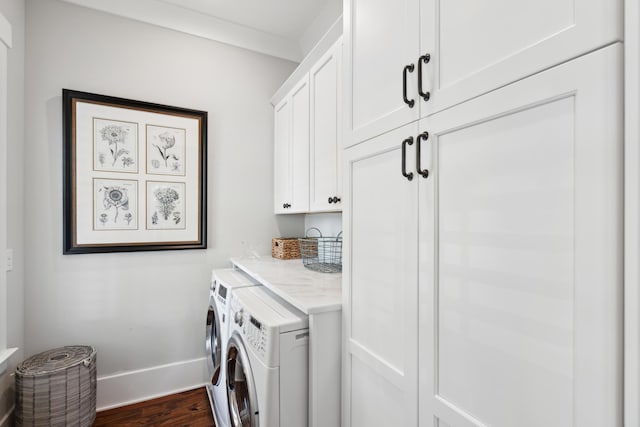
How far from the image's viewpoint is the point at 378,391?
3.52 feet

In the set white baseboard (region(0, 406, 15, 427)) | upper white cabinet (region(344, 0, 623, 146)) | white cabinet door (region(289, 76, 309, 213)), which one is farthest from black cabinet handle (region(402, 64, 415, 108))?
white baseboard (region(0, 406, 15, 427))

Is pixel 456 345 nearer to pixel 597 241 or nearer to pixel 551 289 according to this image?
pixel 551 289

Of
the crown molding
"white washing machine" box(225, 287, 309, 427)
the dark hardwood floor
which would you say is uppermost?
the crown molding

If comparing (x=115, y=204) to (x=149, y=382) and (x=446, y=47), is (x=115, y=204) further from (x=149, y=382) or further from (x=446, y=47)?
(x=446, y=47)

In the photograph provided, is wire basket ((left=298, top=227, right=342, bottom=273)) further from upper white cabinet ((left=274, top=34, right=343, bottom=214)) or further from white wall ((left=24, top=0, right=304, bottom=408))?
white wall ((left=24, top=0, right=304, bottom=408))

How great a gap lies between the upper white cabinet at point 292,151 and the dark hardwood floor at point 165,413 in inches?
57.0

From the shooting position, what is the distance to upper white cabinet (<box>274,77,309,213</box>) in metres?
2.06

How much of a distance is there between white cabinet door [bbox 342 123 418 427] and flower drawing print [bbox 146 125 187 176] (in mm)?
1561

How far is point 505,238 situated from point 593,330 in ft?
0.71

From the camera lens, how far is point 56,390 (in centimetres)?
167

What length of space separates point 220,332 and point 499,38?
1841mm

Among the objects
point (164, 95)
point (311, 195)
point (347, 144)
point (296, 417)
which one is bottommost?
point (296, 417)

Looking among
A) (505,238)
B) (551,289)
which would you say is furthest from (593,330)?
(505,238)

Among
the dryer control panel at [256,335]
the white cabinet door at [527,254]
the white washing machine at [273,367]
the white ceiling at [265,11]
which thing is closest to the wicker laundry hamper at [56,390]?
the white washing machine at [273,367]
